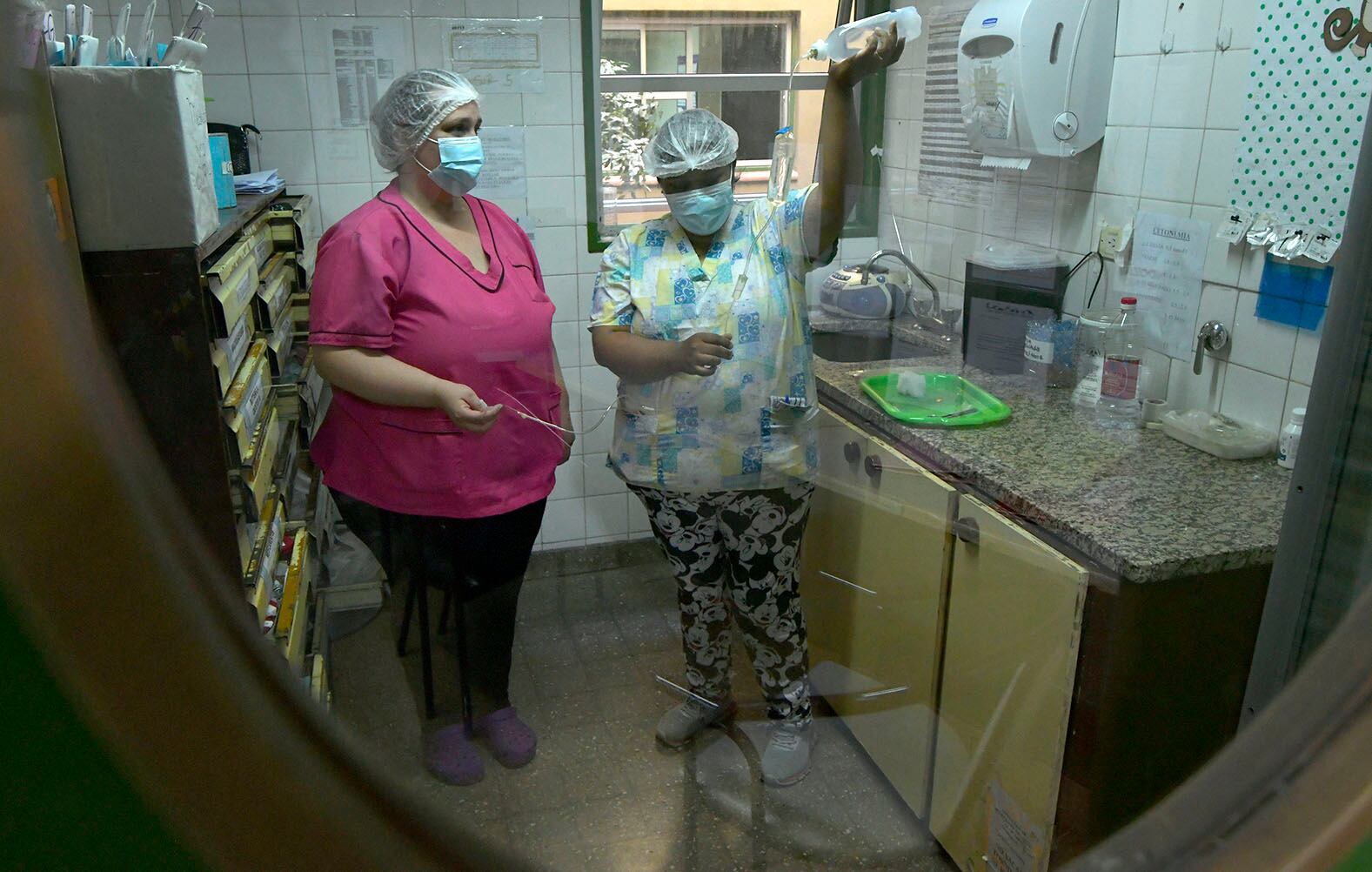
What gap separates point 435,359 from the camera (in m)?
0.57

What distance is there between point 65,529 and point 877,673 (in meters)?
0.81

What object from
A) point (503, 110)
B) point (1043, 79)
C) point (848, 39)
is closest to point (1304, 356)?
point (1043, 79)

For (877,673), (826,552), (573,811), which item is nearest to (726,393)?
(826,552)

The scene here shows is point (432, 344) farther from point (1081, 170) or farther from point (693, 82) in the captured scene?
point (1081, 170)

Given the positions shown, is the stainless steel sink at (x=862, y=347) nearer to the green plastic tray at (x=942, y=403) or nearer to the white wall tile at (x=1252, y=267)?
the green plastic tray at (x=942, y=403)

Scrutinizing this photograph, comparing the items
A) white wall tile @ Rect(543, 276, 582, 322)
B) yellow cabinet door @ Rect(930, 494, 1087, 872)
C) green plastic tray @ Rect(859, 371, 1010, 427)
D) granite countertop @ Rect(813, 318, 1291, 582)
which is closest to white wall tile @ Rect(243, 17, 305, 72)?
white wall tile @ Rect(543, 276, 582, 322)

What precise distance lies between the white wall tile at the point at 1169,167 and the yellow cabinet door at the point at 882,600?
1.16ft

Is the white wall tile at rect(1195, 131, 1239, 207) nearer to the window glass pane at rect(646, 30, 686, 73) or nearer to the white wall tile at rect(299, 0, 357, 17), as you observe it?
the window glass pane at rect(646, 30, 686, 73)

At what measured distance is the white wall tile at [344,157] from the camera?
58 cm

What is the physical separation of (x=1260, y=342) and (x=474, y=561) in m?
0.74

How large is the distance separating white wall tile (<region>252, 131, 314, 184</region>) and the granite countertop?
412 mm

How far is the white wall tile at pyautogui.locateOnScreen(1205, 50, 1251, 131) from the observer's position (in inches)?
29.4

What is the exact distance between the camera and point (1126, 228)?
2.90 feet

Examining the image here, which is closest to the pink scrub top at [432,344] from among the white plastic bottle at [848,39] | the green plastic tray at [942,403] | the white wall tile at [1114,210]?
the white plastic bottle at [848,39]
